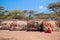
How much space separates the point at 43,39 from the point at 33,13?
2677 cm

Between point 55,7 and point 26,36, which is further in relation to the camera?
point 55,7

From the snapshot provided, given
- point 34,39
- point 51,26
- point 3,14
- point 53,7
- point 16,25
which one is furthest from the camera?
point 3,14

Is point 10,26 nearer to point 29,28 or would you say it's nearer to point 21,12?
point 29,28

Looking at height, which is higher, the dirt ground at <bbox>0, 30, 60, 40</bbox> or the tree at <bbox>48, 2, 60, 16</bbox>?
the tree at <bbox>48, 2, 60, 16</bbox>

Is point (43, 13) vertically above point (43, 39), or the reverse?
point (43, 13)

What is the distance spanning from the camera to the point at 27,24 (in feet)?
53.3

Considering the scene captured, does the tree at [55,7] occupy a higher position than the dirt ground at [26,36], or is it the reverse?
the tree at [55,7]

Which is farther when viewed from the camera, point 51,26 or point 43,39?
point 51,26

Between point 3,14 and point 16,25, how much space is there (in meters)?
19.5

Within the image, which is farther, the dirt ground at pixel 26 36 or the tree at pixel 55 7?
the tree at pixel 55 7

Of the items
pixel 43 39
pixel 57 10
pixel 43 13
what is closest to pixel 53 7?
pixel 57 10

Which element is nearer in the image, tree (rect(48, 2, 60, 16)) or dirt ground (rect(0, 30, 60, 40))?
dirt ground (rect(0, 30, 60, 40))

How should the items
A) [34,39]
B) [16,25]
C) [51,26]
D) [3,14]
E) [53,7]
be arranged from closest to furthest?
[34,39] → [51,26] → [16,25] → [53,7] → [3,14]

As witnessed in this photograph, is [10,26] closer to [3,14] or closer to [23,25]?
[23,25]
